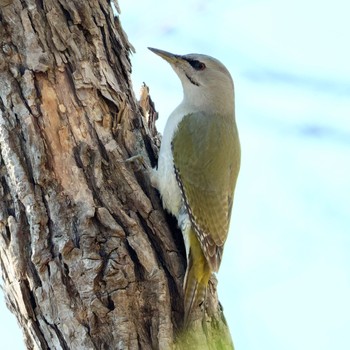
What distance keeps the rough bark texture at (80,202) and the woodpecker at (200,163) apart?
10 cm

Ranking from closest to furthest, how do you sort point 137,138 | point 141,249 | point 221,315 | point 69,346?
1. point 69,346
2. point 141,249
3. point 221,315
4. point 137,138

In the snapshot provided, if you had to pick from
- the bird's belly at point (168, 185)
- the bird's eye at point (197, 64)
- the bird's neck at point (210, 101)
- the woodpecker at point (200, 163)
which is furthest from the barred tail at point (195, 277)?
the bird's eye at point (197, 64)

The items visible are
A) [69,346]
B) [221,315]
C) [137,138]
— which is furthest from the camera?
[137,138]

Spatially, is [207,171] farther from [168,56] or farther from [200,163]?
[168,56]

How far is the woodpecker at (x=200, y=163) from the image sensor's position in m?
4.31

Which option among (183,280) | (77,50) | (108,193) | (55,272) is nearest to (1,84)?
(77,50)

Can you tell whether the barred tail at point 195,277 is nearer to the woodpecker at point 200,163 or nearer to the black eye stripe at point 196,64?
the woodpecker at point 200,163

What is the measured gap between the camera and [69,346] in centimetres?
356

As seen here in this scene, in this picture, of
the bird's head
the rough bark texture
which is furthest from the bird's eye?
the rough bark texture

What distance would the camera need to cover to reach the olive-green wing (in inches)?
184

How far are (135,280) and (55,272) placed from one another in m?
0.37

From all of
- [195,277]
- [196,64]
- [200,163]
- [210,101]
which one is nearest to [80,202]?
[195,277]

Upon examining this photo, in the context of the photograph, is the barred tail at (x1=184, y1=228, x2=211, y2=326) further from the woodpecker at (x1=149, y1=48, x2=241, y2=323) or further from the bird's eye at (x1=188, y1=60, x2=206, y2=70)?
the bird's eye at (x1=188, y1=60, x2=206, y2=70)

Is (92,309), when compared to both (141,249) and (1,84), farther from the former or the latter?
(1,84)
